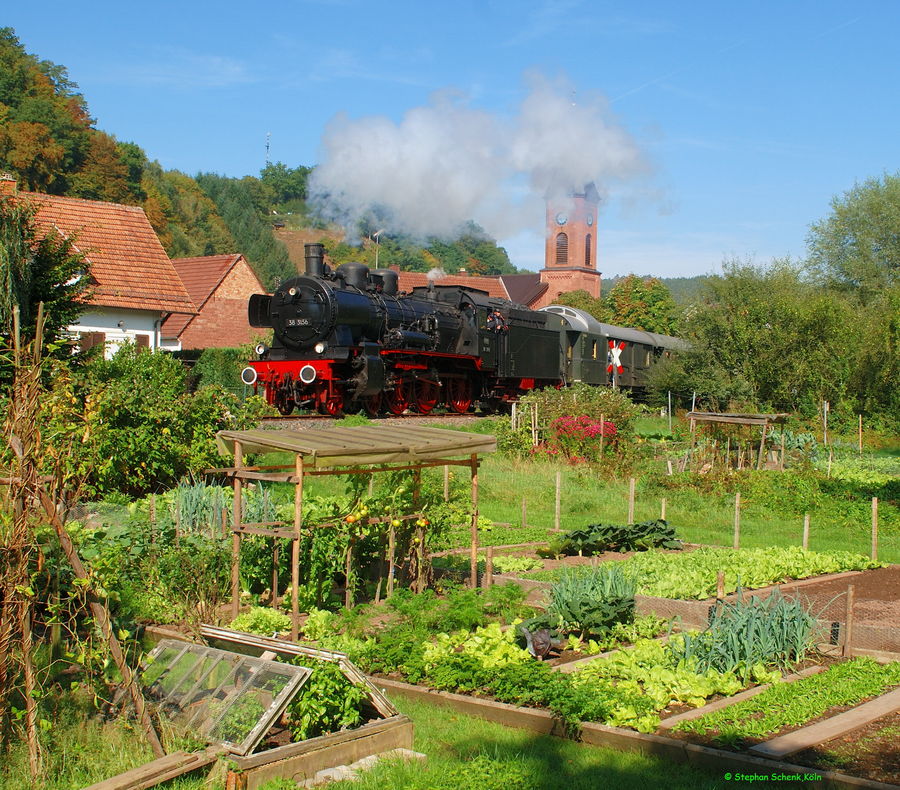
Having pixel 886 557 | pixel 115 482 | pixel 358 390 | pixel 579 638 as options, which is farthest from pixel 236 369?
pixel 579 638

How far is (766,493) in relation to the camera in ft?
63.7

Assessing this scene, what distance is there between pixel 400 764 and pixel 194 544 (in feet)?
15.5

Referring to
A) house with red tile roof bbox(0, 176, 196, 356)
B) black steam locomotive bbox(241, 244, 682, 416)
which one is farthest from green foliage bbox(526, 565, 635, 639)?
house with red tile roof bbox(0, 176, 196, 356)

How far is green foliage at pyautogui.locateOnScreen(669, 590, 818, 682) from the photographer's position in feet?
26.0

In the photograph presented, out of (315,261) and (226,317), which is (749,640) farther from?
(226,317)

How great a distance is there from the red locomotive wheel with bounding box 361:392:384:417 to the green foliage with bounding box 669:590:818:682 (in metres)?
18.1

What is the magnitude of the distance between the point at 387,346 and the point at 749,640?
62.2 ft

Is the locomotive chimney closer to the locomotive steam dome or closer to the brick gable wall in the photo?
the locomotive steam dome

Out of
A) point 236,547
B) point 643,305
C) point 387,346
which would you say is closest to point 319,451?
point 236,547

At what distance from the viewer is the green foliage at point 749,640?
7.92 m

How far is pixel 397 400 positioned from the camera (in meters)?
27.5

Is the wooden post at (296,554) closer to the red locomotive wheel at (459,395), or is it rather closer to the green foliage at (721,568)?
the green foliage at (721,568)

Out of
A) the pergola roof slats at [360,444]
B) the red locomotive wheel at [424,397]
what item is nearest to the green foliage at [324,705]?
the pergola roof slats at [360,444]

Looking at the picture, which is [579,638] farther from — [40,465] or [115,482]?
[115,482]
